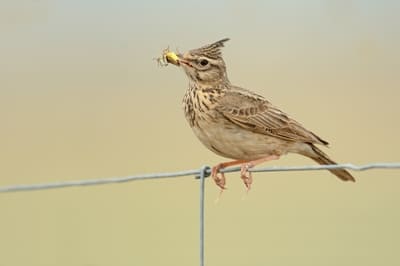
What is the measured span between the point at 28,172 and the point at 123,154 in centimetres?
127

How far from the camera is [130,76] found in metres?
21.5

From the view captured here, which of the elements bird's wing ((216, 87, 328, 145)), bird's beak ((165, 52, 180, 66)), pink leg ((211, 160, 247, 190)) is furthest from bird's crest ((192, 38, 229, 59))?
pink leg ((211, 160, 247, 190))

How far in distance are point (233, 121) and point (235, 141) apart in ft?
0.48

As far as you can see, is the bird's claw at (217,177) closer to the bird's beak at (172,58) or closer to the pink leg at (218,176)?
the pink leg at (218,176)

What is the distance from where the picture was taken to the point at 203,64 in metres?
8.39

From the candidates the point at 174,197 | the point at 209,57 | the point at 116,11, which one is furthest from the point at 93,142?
the point at 116,11

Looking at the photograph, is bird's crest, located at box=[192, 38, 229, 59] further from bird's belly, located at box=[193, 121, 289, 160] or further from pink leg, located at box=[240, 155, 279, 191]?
pink leg, located at box=[240, 155, 279, 191]

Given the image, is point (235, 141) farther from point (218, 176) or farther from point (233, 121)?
point (218, 176)

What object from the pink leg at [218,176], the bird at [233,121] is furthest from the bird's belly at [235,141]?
the pink leg at [218,176]

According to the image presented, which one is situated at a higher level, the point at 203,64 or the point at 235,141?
the point at 203,64

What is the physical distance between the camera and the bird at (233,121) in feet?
26.0

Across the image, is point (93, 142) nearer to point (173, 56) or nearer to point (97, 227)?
point (97, 227)

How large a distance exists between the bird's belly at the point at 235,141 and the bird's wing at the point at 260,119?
51 millimetres

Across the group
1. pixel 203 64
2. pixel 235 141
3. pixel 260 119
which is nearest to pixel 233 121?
pixel 235 141
